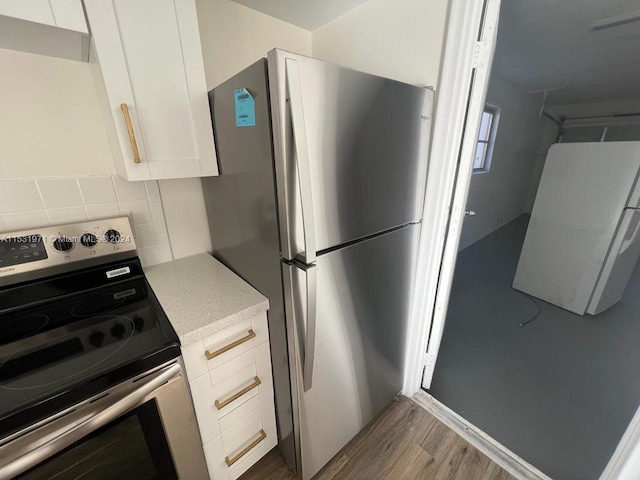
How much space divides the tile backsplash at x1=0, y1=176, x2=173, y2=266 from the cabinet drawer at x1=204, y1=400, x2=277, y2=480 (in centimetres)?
90

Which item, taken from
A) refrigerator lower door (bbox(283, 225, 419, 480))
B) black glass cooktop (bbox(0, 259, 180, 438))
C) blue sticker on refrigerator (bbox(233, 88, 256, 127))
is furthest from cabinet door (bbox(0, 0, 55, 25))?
refrigerator lower door (bbox(283, 225, 419, 480))

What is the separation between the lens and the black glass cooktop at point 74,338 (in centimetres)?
65

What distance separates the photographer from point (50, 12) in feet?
2.39

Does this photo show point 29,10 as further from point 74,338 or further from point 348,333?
point 348,333

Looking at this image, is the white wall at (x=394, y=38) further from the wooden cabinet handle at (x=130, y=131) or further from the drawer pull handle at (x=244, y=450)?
the drawer pull handle at (x=244, y=450)

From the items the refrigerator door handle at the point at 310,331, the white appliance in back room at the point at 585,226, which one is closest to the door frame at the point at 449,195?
the refrigerator door handle at the point at 310,331

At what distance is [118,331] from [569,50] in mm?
3688

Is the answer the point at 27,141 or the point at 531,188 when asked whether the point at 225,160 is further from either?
the point at 531,188

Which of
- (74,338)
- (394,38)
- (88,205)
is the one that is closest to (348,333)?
(74,338)

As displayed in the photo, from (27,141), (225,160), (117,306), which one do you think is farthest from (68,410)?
(27,141)

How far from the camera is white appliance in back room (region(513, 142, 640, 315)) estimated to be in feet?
6.93

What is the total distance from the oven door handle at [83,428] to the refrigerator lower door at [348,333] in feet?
1.40

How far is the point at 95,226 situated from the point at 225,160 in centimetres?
62

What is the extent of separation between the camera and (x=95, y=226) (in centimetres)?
112
